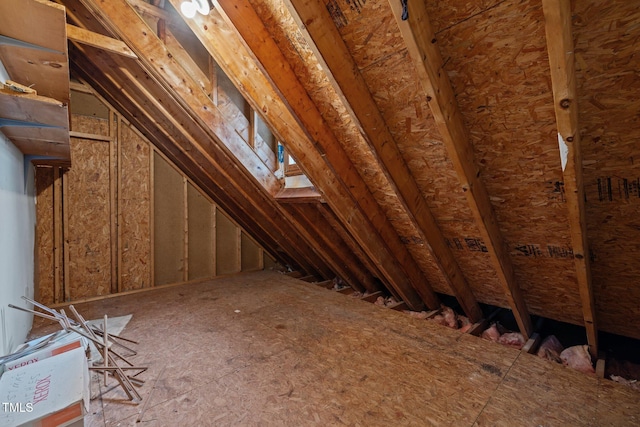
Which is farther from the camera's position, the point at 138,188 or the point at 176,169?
the point at 176,169

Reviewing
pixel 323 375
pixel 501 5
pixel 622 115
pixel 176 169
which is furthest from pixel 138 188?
pixel 622 115

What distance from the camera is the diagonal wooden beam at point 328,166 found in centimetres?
157

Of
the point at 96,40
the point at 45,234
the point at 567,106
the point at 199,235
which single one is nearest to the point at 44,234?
the point at 45,234

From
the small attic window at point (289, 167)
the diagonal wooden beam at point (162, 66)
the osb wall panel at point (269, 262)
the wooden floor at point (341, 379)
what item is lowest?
the wooden floor at point (341, 379)

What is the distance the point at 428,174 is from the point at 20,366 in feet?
7.82

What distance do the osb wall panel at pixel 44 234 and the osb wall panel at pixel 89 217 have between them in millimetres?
166

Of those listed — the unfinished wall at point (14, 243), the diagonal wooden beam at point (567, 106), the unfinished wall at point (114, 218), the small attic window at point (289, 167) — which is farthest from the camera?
the unfinished wall at point (114, 218)

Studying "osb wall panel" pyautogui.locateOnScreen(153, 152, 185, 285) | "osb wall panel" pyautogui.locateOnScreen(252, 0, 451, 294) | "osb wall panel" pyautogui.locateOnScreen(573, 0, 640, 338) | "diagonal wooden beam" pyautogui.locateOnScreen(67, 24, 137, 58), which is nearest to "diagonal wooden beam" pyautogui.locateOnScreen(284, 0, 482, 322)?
"osb wall panel" pyautogui.locateOnScreen(252, 0, 451, 294)

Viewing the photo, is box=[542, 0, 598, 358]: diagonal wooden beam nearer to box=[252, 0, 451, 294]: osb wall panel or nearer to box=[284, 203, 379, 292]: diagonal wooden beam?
box=[252, 0, 451, 294]: osb wall panel

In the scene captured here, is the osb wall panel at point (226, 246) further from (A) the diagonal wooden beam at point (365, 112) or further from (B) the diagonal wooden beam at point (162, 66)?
(A) the diagonal wooden beam at point (365, 112)

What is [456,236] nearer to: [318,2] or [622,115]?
[622,115]

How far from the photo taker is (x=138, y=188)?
397 cm

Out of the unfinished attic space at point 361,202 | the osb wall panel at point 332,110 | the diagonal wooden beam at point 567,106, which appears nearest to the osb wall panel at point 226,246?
the unfinished attic space at point 361,202

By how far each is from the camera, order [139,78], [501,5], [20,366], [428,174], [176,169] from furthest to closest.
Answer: [176,169] < [139,78] < [428,174] < [20,366] < [501,5]
